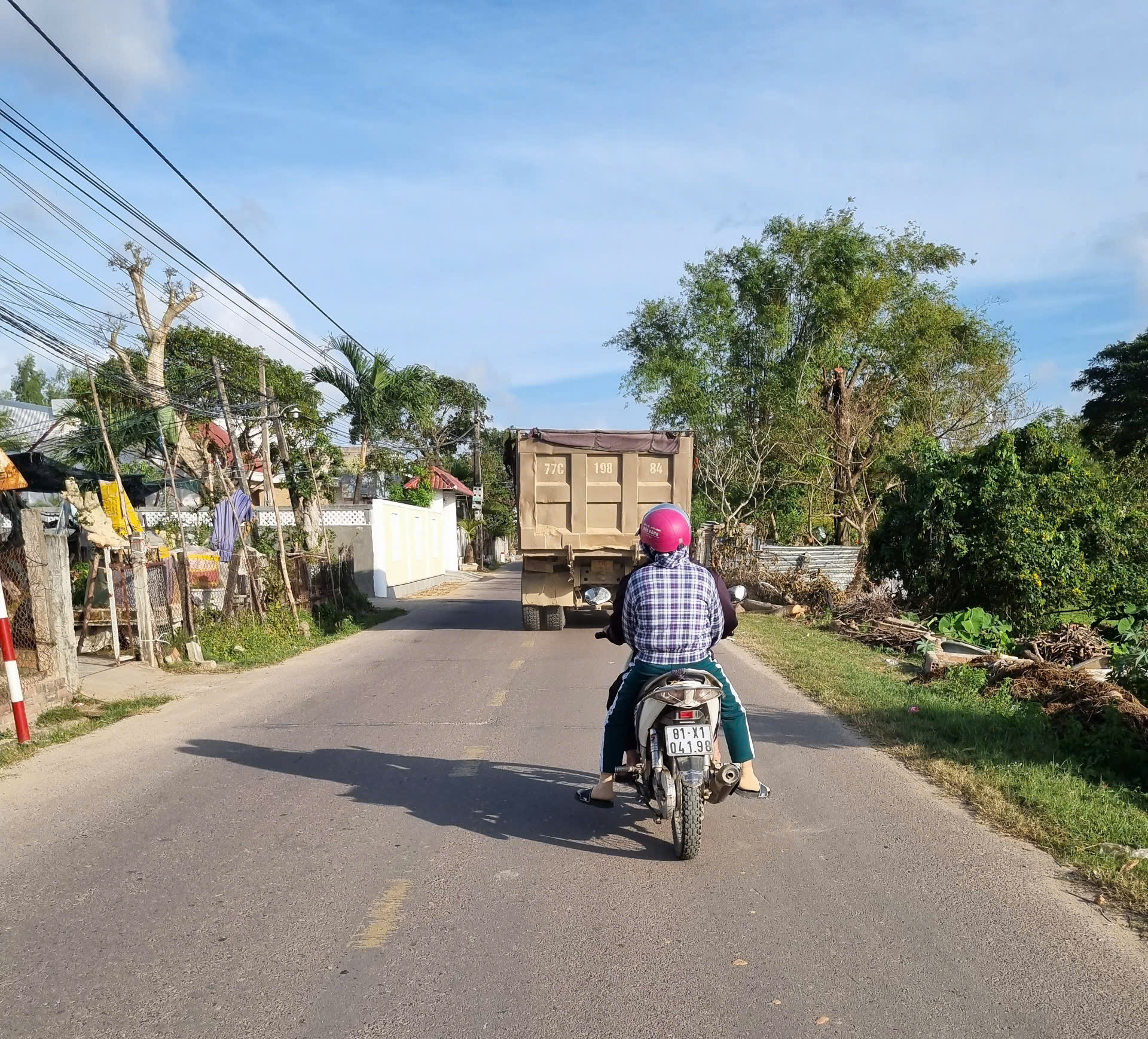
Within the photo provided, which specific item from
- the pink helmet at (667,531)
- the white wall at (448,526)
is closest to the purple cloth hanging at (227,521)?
the pink helmet at (667,531)

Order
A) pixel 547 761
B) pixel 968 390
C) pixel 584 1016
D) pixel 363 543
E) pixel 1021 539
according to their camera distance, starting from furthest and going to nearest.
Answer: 1. pixel 968 390
2. pixel 363 543
3. pixel 1021 539
4. pixel 547 761
5. pixel 584 1016

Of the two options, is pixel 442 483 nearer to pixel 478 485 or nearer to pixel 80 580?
pixel 478 485

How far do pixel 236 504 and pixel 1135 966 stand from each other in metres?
14.8

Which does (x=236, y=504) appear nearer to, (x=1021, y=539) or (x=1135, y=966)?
(x=1021, y=539)

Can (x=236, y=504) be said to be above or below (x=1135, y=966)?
above

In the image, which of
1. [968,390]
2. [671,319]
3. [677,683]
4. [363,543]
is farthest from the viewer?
[671,319]

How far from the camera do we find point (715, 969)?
3855 millimetres

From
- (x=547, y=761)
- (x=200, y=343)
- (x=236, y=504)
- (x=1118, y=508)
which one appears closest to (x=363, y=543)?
(x=236, y=504)

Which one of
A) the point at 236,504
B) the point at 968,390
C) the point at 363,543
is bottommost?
the point at 363,543

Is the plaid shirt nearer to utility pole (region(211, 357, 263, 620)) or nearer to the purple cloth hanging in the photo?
utility pole (region(211, 357, 263, 620))

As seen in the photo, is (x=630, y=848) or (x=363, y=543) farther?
(x=363, y=543)

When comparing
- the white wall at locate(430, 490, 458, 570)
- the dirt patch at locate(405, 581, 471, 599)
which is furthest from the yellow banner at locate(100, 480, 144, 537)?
the white wall at locate(430, 490, 458, 570)

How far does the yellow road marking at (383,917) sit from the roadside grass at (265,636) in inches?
356

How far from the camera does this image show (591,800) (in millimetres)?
5711
